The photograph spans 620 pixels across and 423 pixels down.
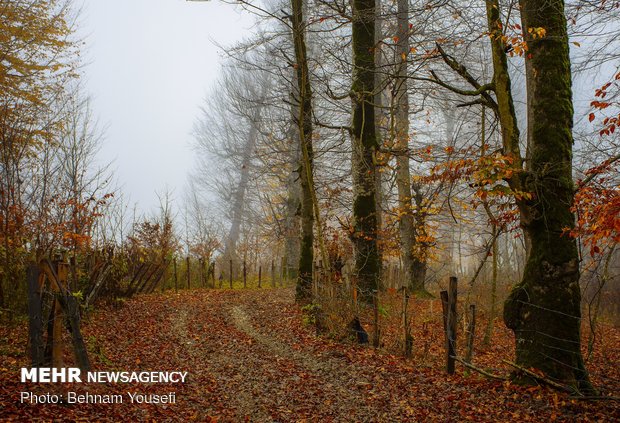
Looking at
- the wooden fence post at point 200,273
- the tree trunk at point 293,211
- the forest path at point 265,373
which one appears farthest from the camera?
the tree trunk at point 293,211

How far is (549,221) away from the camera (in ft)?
19.8

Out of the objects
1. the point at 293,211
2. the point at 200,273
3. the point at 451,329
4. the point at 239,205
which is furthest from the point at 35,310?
the point at 239,205

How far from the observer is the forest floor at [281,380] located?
531 cm

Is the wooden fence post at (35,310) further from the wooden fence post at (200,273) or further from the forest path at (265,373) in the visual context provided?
the wooden fence post at (200,273)

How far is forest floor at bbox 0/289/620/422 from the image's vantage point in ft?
17.4

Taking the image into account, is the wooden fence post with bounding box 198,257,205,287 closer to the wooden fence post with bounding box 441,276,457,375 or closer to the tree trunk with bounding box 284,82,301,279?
the tree trunk with bounding box 284,82,301,279

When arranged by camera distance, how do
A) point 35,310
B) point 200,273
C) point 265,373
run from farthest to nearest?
1. point 200,273
2. point 265,373
3. point 35,310

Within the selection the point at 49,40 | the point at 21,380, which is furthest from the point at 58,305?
the point at 49,40

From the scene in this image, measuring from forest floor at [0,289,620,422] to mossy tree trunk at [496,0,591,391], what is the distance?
20.8 inches

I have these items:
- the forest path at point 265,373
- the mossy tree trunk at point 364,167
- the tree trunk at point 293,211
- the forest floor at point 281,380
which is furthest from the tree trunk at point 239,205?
the forest floor at point 281,380

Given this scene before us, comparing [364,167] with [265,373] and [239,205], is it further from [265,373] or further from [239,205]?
[239,205]

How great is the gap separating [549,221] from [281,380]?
4.33 m

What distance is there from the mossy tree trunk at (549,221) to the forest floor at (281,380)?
53cm

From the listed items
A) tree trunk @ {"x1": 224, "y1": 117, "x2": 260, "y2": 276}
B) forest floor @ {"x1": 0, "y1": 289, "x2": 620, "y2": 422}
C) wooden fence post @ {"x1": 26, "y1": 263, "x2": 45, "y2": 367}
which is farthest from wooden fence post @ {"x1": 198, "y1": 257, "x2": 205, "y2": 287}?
wooden fence post @ {"x1": 26, "y1": 263, "x2": 45, "y2": 367}
